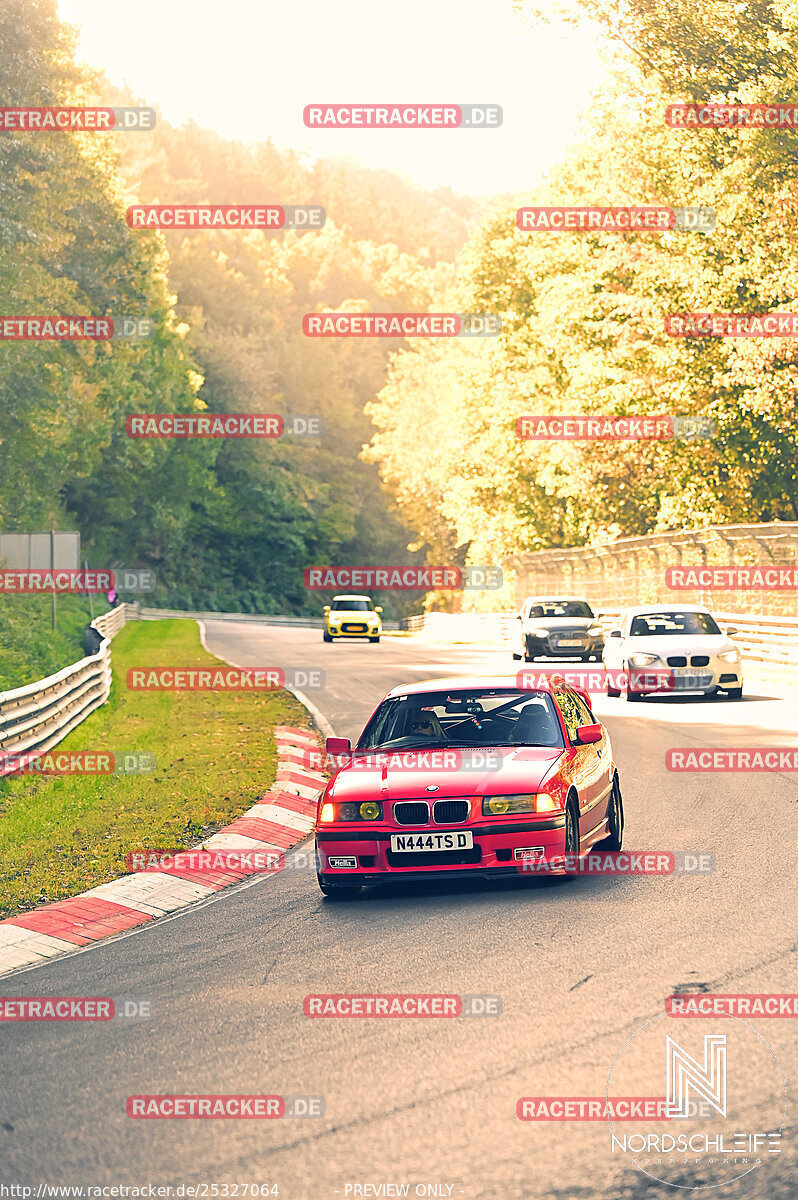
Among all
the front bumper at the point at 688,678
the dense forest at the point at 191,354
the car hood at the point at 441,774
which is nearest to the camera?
the car hood at the point at 441,774

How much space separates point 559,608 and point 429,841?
27.1 m

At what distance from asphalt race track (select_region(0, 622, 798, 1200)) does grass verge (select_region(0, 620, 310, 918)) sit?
1538 mm

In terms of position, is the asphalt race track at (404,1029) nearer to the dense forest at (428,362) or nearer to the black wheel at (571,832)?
the black wheel at (571,832)

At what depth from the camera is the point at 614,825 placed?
10.6 metres

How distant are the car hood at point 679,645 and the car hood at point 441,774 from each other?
1420 centimetres

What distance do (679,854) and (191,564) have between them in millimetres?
90448

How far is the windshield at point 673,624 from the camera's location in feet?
82.4

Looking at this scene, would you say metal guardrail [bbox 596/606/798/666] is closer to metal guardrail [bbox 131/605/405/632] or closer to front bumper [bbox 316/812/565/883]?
front bumper [bbox 316/812/565/883]

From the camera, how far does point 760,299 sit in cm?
3375

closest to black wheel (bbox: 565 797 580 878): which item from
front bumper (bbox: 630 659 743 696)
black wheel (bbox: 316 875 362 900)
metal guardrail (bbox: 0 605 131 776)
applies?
black wheel (bbox: 316 875 362 900)

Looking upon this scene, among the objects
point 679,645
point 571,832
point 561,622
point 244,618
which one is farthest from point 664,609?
point 244,618

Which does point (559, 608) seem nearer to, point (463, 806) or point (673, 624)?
point (673, 624)

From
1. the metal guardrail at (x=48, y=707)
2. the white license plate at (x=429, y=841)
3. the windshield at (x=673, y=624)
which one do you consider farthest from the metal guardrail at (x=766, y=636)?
the white license plate at (x=429, y=841)

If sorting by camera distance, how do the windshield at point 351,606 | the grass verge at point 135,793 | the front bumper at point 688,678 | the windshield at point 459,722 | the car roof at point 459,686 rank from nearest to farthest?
1. the windshield at point 459,722
2. the car roof at point 459,686
3. the grass verge at point 135,793
4. the front bumper at point 688,678
5. the windshield at point 351,606
